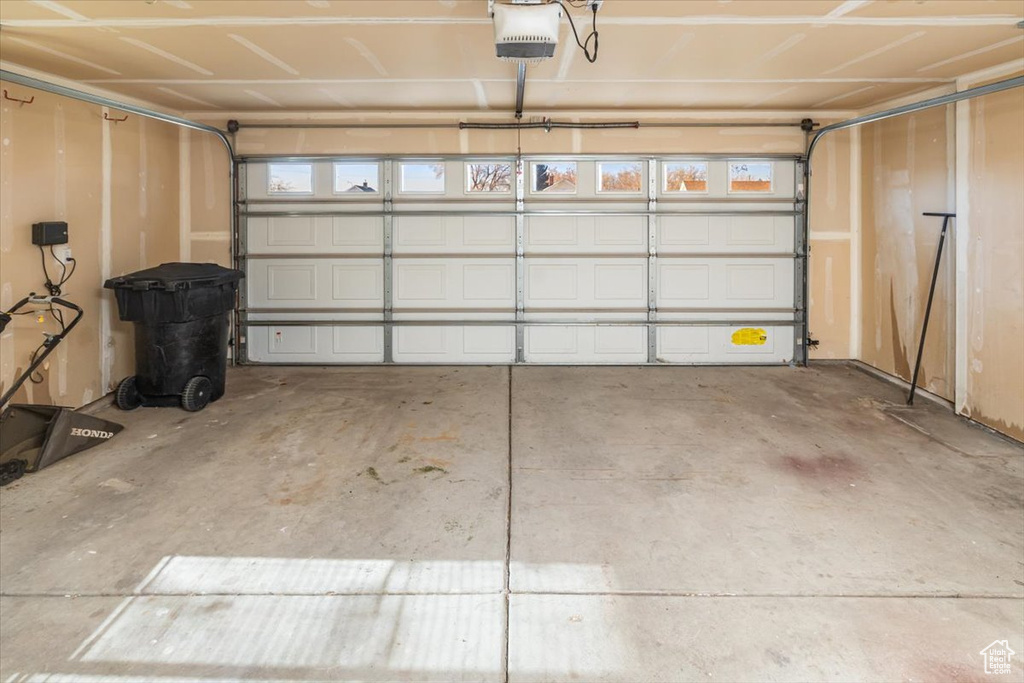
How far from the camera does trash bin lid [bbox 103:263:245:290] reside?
425 centimetres

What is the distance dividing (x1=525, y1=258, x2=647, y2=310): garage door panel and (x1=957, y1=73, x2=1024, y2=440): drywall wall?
107 inches

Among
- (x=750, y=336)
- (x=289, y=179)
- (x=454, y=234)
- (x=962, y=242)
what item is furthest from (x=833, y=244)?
(x=289, y=179)

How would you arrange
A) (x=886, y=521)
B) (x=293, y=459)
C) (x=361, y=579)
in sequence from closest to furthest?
(x=361, y=579) → (x=886, y=521) → (x=293, y=459)

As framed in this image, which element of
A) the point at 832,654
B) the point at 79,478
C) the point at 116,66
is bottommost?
the point at 832,654

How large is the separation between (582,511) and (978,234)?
3677 mm

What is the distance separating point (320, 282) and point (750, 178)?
4.63 m

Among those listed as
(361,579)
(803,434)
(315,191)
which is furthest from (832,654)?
(315,191)

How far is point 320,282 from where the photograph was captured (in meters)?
6.08

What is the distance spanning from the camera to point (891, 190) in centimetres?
535

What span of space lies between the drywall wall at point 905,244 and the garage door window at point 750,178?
943 millimetres

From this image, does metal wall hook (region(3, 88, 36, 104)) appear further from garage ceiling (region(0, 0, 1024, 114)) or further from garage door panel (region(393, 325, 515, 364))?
garage door panel (region(393, 325, 515, 364))

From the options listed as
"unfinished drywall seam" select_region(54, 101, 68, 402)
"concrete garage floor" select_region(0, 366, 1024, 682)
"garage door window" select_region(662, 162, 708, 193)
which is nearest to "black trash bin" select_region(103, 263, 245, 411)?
"concrete garage floor" select_region(0, 366, 1024, 682)

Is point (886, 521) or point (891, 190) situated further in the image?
point (891, 190)

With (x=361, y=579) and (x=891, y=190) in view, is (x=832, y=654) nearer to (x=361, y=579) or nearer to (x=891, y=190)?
(x=361, y=579)
